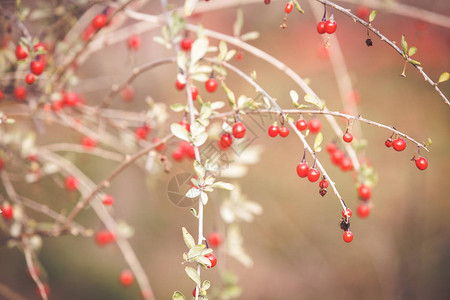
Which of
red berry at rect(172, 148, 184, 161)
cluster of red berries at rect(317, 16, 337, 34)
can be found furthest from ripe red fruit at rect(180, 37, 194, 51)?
cluster of red berries at rect(317, 16, 337, 34)

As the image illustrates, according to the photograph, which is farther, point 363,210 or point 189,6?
point 363,210

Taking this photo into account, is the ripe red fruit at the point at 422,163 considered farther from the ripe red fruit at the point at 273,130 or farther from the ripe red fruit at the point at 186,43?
the ripe red fruit at the point at 186,43

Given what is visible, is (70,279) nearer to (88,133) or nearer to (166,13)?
(88,133)

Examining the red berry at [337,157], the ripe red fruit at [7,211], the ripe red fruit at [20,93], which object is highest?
the ripe red fruit at [20,93]

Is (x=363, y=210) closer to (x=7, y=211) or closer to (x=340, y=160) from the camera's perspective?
(x=340, y=160)

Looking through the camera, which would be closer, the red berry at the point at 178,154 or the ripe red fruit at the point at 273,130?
the ripe red fruit at the point at 273,130

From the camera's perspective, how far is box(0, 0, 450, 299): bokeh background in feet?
10.6

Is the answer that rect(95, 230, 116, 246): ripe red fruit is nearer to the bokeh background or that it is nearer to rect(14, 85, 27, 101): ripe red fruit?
rect(14, 85, 27, 101): ripe red fruit

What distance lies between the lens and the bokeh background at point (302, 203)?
3244mm

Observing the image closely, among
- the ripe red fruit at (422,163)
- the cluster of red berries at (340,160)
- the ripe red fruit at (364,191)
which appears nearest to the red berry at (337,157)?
the cluster of red berries at (340,160)

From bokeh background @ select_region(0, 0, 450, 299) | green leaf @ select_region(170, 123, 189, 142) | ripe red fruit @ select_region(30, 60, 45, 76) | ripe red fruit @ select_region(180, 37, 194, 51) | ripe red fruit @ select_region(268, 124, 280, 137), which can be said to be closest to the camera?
green leaf @ select_region(170, 123, 189, 142)

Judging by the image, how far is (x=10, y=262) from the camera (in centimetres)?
311

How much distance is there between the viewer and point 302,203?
3998 millimetres

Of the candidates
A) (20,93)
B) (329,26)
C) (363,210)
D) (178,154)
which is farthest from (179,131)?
→ (20,93)
